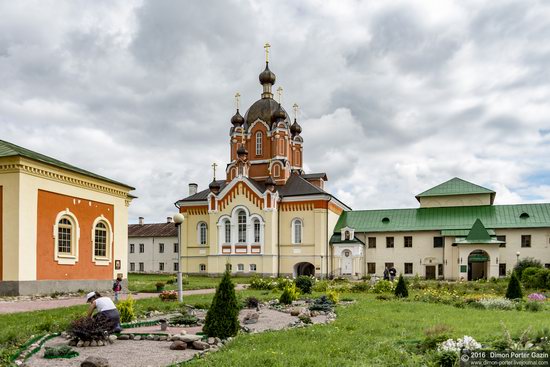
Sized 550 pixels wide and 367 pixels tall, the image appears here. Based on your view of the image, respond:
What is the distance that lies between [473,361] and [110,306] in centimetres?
790

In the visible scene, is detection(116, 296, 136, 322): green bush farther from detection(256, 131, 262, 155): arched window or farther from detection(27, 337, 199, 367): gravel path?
detection(256, 131, 262, 155): arched window

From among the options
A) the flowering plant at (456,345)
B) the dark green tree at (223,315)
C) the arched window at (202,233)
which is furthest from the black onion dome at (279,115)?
the flowering plant at (456,345)

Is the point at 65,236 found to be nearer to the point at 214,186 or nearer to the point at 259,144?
the point at 214,186

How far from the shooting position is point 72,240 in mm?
24734

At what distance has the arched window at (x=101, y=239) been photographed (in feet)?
87.2

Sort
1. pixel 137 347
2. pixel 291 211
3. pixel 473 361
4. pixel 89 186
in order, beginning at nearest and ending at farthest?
1. pixel 473 361
2. pixel 137 347
3. pixel 89 186
4. pixel 291 211

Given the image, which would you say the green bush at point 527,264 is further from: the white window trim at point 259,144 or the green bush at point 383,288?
the white window trim at point 259,144

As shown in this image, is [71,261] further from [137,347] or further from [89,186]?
[137,347]

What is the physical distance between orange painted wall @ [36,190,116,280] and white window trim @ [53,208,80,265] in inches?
5.9

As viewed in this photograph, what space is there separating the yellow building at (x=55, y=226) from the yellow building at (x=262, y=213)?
1844cm

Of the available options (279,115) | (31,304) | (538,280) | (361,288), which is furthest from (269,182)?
(31,304)

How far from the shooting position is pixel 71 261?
24.5m

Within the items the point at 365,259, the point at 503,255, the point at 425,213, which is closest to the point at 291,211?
the point at 365,259

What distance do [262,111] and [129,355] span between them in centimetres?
4340
